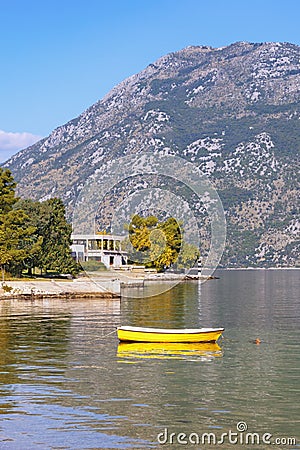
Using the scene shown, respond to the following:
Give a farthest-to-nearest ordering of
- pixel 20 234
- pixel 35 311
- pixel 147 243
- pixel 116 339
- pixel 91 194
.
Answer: pixel 147 243 < pixel 20 234 < pixel 91 194 < pixel 35 311 < pixel 116 339

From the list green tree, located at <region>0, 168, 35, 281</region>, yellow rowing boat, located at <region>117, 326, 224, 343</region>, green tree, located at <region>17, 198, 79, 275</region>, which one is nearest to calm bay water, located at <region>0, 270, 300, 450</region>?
yellow rowing boat, located at <region>117, 326, 224, 343</region>

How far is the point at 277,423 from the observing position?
108 ft

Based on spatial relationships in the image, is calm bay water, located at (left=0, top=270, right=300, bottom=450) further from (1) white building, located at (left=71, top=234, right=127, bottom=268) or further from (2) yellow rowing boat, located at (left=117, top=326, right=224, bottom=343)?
(1) white building, located at (left=71, top=234, right=127, bottom=268)

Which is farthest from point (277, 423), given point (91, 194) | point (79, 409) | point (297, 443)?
point (91, 194)

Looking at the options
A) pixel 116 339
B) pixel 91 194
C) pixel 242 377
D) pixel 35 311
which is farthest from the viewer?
pixel 91 194

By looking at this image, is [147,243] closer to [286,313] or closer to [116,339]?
[286,313]

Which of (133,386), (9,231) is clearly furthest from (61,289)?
(133,386)

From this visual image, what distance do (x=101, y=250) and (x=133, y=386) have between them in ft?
313

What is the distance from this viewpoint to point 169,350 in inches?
2120

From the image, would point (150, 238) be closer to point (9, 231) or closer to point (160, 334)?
point (9, 231)

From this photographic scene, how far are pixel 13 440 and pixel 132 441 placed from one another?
4.74 m

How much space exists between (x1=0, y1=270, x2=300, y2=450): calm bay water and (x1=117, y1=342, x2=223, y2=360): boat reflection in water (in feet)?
0.25

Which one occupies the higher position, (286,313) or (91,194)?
(91,194)

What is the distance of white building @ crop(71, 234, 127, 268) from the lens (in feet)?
448
